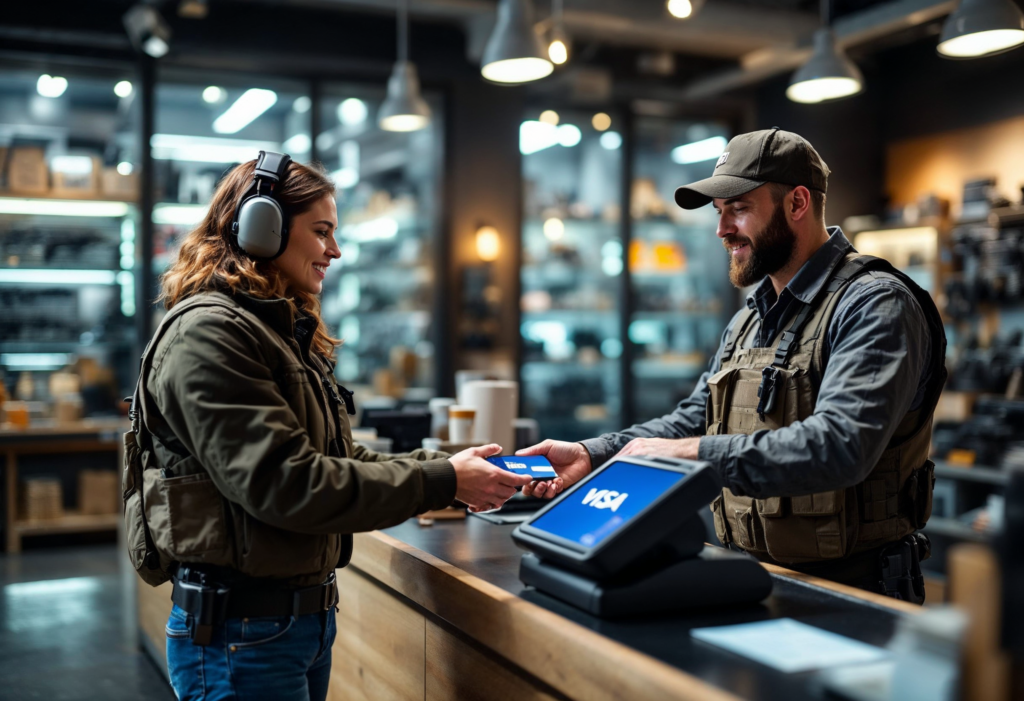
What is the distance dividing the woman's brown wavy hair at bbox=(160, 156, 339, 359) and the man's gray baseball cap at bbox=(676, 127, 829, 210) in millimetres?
931

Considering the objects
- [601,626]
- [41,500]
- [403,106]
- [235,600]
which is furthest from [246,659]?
[41,500]

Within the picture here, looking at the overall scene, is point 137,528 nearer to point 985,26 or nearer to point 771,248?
point 771,248

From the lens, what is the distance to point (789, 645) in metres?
1.38

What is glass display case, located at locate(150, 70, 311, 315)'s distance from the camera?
21.1ft

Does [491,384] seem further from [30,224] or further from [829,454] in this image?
[30,224]

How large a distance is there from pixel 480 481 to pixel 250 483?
1.55 feet

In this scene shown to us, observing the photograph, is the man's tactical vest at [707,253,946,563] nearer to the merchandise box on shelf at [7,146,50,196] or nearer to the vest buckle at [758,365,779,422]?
the vest buckle at [758,365,779,422]

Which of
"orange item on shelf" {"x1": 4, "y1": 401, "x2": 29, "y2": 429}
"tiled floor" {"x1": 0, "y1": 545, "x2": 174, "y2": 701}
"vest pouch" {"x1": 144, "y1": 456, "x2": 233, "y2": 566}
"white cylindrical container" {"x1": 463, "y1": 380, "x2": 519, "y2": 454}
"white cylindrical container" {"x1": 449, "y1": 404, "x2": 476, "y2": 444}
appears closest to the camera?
"vest pouch" {"x1": 144, "y1": 456, "x2": 233, "y2": 566}

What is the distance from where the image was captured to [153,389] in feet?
5.34

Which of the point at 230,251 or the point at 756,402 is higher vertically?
the point at 230,251

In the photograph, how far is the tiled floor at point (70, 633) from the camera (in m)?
3.67

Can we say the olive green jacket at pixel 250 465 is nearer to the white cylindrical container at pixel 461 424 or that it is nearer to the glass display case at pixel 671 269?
the white cylindrical container at pixel 461 424

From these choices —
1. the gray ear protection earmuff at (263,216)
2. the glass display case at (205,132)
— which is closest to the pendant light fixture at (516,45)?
the gray ear protection earmuff at (263,216)

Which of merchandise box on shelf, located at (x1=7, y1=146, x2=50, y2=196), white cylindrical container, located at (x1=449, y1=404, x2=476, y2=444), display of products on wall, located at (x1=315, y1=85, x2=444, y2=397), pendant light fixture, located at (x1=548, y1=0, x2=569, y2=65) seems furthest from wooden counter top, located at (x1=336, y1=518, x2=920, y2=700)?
merchandise box on shelf, located at (x1=7, y1=146, x2=50, y2=196)
